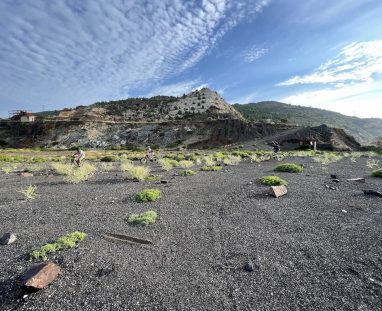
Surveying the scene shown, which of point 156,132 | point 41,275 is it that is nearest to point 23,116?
point 156,132

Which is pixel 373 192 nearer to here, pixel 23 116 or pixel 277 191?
pixel 277 191

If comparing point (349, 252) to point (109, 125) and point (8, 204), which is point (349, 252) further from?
point (109, 125)

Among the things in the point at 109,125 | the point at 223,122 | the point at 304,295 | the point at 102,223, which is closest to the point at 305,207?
the point at 304,295

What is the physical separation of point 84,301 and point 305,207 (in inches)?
310

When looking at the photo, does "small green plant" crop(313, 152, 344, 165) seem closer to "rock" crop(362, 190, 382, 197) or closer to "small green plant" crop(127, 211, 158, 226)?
"rock" crop(362, 190, 382, 197)

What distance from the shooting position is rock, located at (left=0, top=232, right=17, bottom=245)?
7.24 m

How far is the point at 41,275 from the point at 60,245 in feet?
5.16

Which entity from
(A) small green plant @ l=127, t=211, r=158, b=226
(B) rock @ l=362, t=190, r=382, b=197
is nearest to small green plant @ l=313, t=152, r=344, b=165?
(B) rock @ l=362, t=190, r=382, b=197

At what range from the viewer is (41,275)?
17.6 feet

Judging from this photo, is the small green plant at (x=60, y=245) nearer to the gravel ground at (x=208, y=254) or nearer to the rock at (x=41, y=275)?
the gravel ground at (x=208, y=254)

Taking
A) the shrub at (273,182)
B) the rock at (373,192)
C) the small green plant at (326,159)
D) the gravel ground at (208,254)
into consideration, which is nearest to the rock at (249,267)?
the gravel ground at (208,254)

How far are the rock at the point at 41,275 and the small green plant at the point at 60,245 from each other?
74 cm

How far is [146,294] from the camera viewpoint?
5.12 m

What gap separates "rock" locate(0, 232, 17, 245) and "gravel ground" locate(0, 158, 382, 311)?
0.61ft
